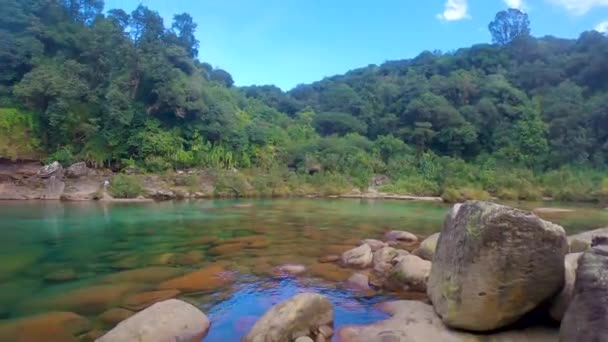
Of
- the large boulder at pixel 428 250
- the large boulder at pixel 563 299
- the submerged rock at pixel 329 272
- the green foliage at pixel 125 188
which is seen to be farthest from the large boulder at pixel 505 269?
the green foliage at pixel 125 188

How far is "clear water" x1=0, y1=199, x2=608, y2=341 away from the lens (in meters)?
6.35

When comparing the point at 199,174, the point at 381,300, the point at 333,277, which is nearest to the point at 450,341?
the point at 381,300

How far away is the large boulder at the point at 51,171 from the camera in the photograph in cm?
2853

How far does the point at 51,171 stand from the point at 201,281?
26.7 metres

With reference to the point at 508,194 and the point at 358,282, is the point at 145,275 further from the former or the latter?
the point at 508,194

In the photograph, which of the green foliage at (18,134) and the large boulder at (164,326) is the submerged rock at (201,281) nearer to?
the large boulder at (164,326)

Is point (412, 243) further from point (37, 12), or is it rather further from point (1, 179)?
point (37, 12)

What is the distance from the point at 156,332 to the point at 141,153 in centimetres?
3137

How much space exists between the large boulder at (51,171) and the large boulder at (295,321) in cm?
2956

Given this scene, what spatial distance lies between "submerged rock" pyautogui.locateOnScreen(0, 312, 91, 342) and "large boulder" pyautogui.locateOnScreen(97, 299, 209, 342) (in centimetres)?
85

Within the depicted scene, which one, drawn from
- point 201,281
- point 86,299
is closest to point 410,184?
point 201,281

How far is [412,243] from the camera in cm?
1145

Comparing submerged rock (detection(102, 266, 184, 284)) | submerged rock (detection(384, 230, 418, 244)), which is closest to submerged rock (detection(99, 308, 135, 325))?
submerged rock (detection(102, 266, 184, 284))

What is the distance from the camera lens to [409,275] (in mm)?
7098
